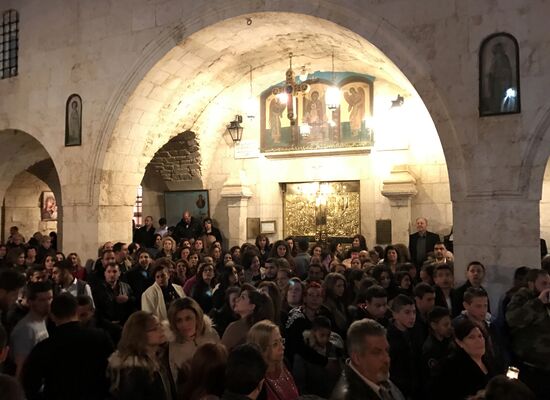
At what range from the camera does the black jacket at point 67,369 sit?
10.3 feet

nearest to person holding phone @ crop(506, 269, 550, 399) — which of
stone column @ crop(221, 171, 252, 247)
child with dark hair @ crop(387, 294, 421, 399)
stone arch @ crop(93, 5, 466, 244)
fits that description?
child with dark hair @ crop(387, 294, 421, 399)

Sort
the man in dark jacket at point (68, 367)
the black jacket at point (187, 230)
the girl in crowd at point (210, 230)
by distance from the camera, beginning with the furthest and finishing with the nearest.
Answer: the black jacket at point (187, 230)
the girl in crowd at point (210, 230)
the man in dark jacket at point (68, 367)

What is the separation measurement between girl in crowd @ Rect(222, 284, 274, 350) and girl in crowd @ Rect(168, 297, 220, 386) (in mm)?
236

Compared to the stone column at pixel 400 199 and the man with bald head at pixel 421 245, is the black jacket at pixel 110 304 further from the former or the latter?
the stone column at pixel 400 199

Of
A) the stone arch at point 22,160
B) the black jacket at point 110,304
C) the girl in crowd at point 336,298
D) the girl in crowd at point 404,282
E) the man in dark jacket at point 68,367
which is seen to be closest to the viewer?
the man in dark jacket at point 68,367

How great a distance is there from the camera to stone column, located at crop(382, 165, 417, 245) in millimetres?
10930

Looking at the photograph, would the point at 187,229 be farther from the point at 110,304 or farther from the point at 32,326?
the point at 32,326

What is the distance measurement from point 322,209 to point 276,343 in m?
9.68

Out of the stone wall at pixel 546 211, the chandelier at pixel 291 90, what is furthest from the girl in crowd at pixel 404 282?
the stone wall at pixel 546 211

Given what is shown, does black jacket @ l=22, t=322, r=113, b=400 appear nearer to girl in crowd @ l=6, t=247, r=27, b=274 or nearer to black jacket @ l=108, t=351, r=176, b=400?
black jacket @ l=108, t=351, r=176, b=400

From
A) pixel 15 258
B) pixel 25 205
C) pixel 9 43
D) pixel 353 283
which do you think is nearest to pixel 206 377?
pixel 353 283

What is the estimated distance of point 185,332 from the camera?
3506 millimetres

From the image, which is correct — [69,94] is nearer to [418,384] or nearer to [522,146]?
[522,146]

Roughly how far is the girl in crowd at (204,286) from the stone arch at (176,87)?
11.6ft
